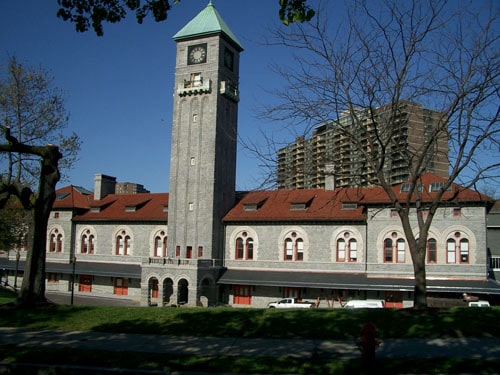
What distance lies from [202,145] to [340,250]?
13811 millimetres

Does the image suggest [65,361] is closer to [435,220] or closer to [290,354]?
[290,354]

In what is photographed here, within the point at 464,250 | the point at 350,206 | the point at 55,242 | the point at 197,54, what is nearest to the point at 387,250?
A: the point at 350,206

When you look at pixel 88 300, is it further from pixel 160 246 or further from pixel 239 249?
pixel 239 249

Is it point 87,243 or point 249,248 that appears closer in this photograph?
point 249,248

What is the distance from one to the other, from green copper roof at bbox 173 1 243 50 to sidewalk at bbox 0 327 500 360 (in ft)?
108

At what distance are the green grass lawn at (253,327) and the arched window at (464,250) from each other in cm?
1859

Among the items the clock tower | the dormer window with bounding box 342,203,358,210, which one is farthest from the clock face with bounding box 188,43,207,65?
the dormer window with bounding box 342,203,358,210

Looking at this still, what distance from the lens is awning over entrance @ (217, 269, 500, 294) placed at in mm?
33531

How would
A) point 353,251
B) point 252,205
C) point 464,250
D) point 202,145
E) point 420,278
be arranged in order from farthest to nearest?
1. point 252,205
2. point 202,145
3. point 353,251
4. point 464,250
5. point 420,278

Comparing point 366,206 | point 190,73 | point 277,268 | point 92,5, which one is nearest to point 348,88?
point 92,5

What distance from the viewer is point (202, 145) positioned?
4194 centimetres

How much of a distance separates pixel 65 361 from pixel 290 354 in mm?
4974

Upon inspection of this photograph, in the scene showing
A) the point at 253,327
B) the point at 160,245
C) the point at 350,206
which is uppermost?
the point at 350,206

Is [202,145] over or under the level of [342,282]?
over
